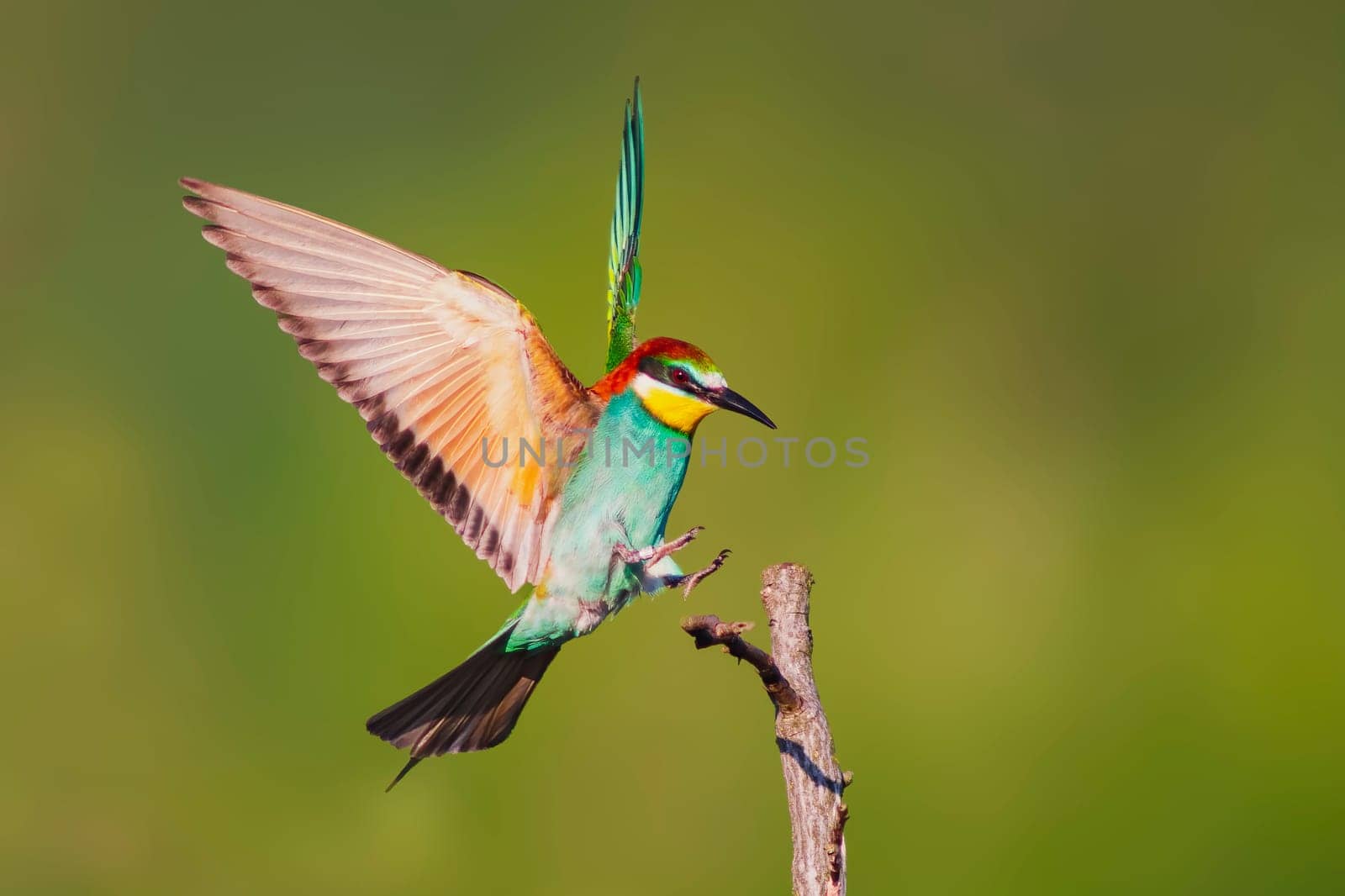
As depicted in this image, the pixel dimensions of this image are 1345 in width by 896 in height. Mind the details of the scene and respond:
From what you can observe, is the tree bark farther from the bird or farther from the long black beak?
the long black beak

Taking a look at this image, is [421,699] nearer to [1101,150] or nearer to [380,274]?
[380,274]

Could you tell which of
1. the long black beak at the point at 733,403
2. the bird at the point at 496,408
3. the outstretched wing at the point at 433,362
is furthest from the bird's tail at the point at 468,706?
the long black beak at the point at 733,403

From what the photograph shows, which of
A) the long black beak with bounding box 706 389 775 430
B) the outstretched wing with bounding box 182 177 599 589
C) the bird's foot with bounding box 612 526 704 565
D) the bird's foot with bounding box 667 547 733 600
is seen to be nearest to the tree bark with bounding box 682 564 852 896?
the bird's foot with bounding box 667 547 733 600

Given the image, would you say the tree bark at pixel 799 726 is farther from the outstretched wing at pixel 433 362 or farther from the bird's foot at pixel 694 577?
the outstretched wing at pixel 433 362

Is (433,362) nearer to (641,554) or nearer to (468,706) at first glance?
(641,554)

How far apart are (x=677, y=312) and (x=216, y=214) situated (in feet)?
5.98

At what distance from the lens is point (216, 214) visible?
6.09ft

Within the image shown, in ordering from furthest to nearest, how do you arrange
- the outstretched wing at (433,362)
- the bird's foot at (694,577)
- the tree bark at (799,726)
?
the outstretched wing at (433,362) < the bird's foot at (694,577) < the tree bark at (799,726)

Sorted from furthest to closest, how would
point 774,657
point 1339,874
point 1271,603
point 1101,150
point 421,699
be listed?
1. point 1101,150
2. point 1271,603
3. point 1339,874
4. point 421,699
5. point 774,657

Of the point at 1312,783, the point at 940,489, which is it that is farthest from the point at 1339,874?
the point at 940,489

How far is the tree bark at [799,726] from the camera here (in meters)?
1.56

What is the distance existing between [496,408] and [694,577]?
44cm

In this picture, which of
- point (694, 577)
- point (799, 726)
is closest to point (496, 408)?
point (694, 577)

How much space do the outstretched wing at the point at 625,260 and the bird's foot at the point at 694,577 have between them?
22.2 inches
